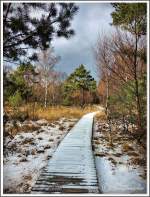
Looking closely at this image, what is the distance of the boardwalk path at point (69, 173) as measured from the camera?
416 cm

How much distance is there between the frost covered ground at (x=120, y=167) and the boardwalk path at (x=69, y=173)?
19 cm

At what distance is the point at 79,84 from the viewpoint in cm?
2595

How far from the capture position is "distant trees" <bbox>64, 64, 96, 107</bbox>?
2602 centimetres

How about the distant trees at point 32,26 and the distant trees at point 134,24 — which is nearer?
the distant trees at point 32,26

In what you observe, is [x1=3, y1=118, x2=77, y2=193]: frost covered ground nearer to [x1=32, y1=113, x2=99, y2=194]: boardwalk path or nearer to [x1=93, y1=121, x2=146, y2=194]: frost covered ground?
[x1=32, y1=113, x2=99, y2=194]: boardwalk path

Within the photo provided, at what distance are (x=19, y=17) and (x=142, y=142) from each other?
11.0 feet

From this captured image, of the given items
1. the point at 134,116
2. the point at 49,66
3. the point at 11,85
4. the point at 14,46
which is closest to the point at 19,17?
the point at 14,46

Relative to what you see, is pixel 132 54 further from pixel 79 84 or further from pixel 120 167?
pixel 79 84

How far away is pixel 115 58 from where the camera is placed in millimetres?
6566

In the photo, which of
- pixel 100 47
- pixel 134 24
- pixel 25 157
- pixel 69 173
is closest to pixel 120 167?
pixel 69 173

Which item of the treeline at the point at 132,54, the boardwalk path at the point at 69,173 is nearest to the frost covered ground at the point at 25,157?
the boardwalk path at the point at 69,173

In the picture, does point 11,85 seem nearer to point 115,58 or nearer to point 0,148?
point 0,148

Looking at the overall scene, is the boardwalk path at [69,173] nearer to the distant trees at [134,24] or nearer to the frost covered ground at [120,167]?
the frost covered ground at [120,167]

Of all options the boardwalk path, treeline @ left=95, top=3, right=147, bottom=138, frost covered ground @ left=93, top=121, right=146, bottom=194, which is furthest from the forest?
the boardwalk path
